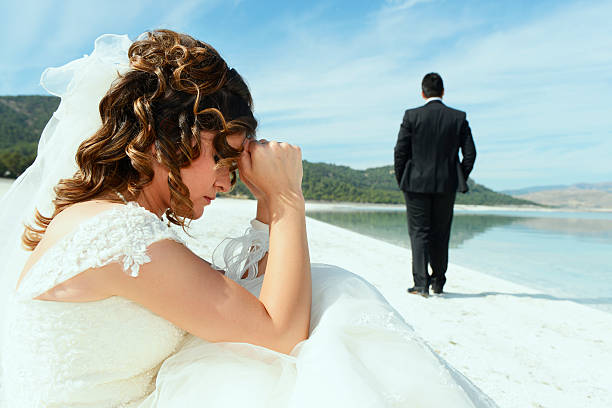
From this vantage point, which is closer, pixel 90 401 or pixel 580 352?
pixel 90 401

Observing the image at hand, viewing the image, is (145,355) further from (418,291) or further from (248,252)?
(418,291)

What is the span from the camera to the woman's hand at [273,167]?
140cm

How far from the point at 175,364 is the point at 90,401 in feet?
0.83

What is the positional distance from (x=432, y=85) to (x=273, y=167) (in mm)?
4081

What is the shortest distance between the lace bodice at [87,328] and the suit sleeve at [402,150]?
4172 mm

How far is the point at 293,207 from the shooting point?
1361 mm

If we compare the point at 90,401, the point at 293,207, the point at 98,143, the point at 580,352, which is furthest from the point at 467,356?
the point at 98,143

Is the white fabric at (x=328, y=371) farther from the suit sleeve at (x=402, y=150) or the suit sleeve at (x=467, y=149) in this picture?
the suit sleeve at (x=467, y=149)

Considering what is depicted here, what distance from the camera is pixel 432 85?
490 centimetres

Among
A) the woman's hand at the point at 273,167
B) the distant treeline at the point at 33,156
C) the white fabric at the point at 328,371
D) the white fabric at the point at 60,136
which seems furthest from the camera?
the distant treeline at the point at 33,156

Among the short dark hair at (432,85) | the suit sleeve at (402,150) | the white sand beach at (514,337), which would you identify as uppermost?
the short dark hair at (432,85)

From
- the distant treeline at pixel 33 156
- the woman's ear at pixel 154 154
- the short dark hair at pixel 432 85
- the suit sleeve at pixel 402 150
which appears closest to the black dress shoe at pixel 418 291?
the suit sleeve at pixel 402 150

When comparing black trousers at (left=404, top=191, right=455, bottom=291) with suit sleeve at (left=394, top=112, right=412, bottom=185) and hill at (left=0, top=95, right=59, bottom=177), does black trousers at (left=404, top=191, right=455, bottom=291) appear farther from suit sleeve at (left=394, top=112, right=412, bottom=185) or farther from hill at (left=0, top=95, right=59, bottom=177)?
hill at (left=0, top=95, right=59, bottom=177)

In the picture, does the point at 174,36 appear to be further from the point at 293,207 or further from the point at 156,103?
the point at 293,207
